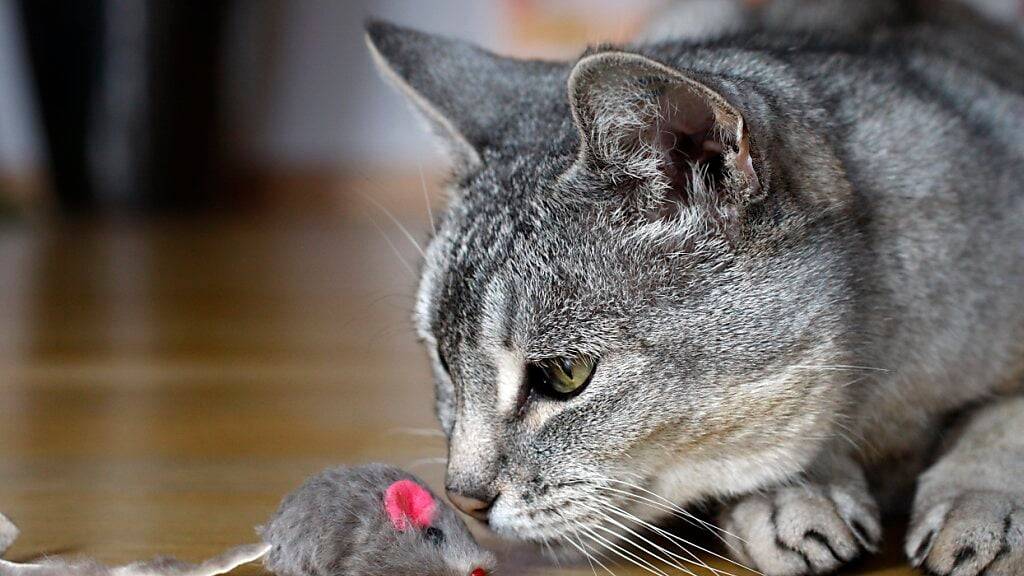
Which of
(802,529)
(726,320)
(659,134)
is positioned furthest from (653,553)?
(659,134)

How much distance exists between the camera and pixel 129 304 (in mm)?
2822

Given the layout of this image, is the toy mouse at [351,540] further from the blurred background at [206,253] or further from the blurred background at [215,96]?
the blurred background at [215,96]

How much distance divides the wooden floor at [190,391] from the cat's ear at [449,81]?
0.70 feet

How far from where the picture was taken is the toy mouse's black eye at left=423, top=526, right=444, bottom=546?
1.08 meters

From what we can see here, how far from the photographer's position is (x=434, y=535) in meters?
1.09

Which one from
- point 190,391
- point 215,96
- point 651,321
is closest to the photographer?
point 651,321

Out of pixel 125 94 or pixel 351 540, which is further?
pixel 125 94

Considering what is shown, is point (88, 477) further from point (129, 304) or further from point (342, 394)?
point (129, 304)

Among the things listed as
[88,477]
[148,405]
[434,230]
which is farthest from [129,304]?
[434,230]

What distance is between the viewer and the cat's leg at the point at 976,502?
1111mm

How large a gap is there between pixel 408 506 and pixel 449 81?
627mm

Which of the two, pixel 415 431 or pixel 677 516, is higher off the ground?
pixel 677 516

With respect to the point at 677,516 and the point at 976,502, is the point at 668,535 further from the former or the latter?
the point at 976,502

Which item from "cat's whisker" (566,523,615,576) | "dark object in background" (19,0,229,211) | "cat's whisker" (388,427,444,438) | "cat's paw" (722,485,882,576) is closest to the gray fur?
"cat's whisker" (566,523,615,576)
